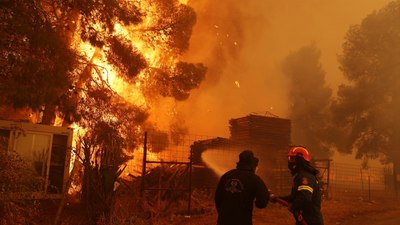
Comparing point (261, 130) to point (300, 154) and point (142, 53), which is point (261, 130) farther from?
point (300, 154)

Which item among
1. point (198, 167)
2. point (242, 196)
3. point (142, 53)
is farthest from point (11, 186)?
point (198, 167)

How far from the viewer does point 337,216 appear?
13.6 m

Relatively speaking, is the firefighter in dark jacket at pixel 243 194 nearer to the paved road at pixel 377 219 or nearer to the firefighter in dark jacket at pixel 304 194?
the firefighter in dark jacket at pixel 304 194

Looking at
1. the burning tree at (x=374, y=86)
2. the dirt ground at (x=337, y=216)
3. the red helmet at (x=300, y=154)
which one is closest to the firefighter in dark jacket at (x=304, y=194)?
the red helmet at (x=300, y=154)

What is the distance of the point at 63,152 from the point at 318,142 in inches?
1216

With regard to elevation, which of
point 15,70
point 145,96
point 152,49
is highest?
point 152,49

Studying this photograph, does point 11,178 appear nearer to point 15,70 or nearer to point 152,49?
point 15,70

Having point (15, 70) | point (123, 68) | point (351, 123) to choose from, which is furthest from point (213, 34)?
point (15, 70)

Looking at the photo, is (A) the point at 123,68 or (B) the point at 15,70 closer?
(B) the point at 15,70

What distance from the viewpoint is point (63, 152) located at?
11.3 meters

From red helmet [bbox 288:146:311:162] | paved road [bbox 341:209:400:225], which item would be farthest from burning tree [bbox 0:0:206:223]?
paved road [bbox 341:209:400:225]

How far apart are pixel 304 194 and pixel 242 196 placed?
0.94 meters

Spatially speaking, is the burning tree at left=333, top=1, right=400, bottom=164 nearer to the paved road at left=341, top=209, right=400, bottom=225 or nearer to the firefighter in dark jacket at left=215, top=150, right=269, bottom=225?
the paved road at left=341, top=209, right=400, bottom=225

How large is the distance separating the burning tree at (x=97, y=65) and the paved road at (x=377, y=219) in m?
8.52
